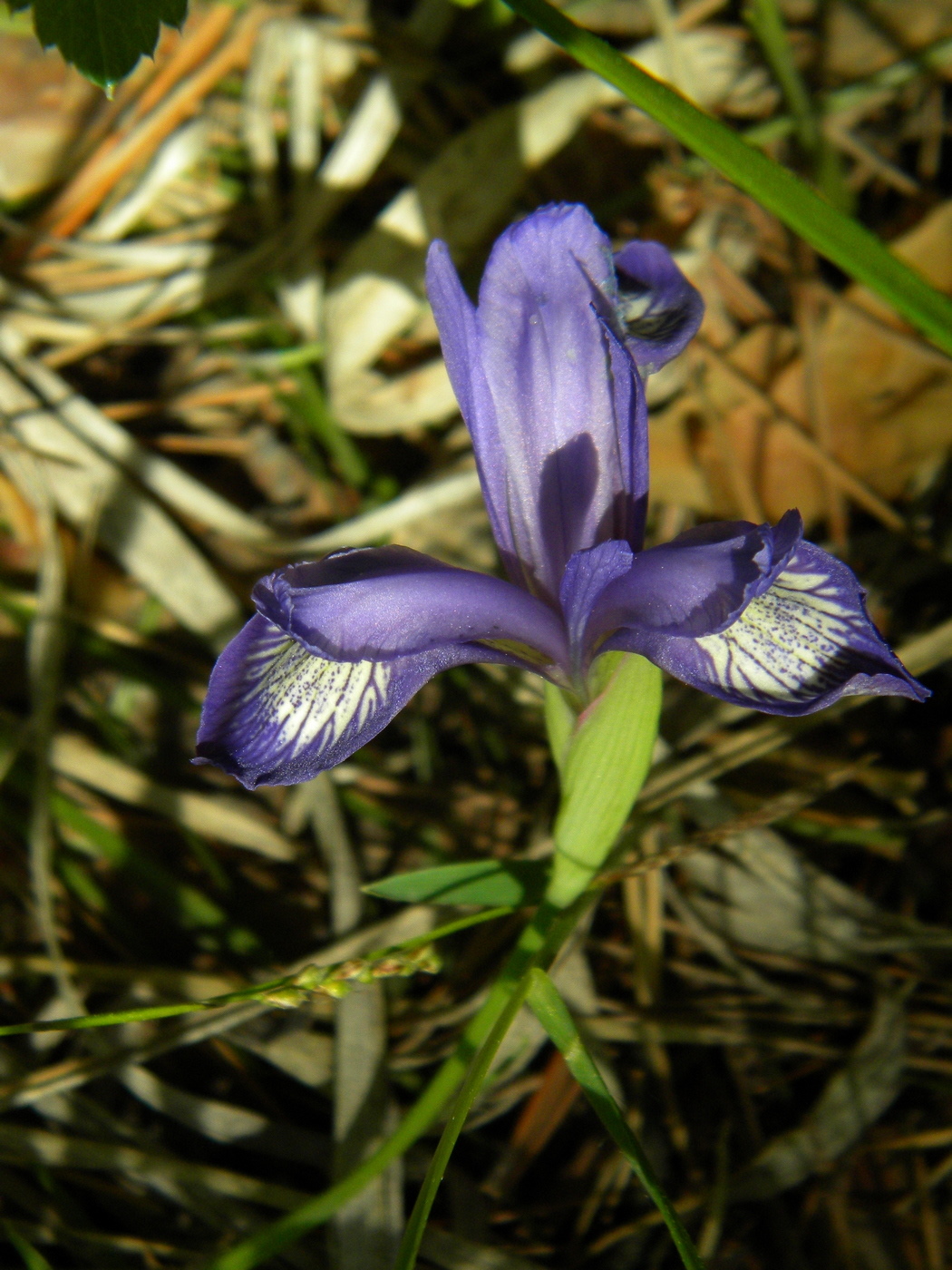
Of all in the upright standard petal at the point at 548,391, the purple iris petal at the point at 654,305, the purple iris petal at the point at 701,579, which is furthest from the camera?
the purple iris petal at the point at 654,305

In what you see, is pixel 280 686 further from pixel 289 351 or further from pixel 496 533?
pixel 289 351

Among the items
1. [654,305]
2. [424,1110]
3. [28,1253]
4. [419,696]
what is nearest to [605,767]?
[424,1110]

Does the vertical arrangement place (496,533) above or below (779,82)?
below

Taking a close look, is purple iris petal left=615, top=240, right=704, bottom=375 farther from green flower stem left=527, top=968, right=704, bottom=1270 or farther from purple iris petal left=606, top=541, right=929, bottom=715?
green flower stem left=527, top=968, right=704, bottom=1270

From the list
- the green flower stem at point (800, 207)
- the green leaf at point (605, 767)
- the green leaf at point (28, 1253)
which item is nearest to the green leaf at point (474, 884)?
the green leaf at point (605, 767)

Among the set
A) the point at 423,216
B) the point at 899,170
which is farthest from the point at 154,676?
the point at 899,170

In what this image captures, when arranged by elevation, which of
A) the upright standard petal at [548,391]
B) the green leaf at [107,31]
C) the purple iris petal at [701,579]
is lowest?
the purple iris petal at [701,579]

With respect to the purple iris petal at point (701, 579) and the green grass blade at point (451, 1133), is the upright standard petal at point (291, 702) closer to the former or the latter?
the purple iris petal at point (701, 579)
